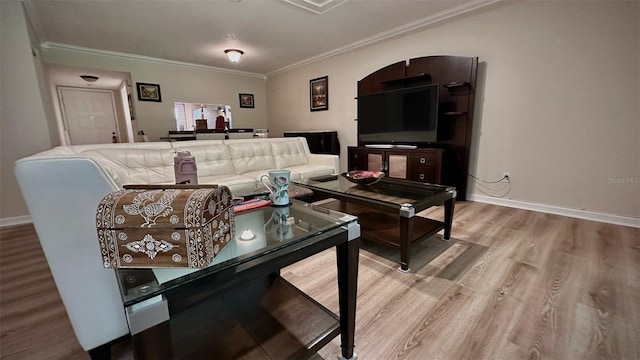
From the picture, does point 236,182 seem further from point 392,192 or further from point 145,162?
point 392,192

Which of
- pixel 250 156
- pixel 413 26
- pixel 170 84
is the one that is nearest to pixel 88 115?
pixel 170 84

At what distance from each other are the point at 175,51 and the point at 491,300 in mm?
5018

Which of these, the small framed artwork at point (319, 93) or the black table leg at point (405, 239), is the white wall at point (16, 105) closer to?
the small framed artwork at point (319, 93)

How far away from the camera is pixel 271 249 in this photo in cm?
74

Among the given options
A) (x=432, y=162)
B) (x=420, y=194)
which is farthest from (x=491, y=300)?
(x=432, y=162)

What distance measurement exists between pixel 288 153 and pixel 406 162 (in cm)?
149

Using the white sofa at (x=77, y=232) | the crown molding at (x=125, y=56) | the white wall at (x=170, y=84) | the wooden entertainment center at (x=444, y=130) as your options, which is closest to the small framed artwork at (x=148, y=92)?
the white wall at (x=170, y=84)

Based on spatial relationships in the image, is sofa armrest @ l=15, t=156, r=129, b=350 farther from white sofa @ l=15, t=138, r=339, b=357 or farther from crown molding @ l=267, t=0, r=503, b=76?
crown molding @ l=267, t=0, r=503, b=76

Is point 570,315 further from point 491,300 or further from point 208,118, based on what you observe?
point 208,118

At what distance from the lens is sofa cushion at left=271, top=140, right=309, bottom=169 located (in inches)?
123

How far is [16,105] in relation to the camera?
2.54 metres

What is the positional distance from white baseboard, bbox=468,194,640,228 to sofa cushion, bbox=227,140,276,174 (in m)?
2.47

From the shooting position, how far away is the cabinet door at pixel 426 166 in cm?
286

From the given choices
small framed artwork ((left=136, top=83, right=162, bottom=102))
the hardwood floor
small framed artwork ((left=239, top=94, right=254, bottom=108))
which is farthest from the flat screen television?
small framed artwork ((left=136, top=83, right=162, bottom=102))
